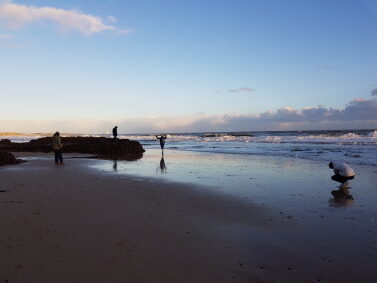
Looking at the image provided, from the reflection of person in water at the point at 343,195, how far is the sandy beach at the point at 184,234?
0.35ft

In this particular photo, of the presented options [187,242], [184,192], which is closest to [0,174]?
[184,192]

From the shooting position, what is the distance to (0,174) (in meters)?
12.6

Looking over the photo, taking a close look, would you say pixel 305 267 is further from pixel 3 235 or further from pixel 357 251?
pixel 3 235

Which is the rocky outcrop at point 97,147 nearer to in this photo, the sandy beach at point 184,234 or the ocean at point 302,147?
the ocean at point 302,147

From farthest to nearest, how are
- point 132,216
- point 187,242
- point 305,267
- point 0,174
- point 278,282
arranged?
point 0,174 → point 132,216 → point 187,242 → point 305,267 → point 278,282

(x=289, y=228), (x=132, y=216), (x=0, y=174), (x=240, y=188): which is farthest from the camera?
(x=0, y=174)

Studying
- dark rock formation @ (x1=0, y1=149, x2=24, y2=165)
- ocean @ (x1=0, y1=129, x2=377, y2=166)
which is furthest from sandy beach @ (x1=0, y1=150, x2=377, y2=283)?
ocean @ (x1=0, y1=129, x2=377, y2=166)

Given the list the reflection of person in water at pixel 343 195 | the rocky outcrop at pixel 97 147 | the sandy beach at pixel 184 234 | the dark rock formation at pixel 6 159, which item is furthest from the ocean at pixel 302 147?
the dark rock formation at pixel 6 159

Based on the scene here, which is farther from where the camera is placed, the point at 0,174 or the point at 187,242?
the point at 0,174

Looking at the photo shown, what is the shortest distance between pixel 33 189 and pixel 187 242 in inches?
239

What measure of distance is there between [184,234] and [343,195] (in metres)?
5.65

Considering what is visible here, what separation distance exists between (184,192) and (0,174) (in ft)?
25.0

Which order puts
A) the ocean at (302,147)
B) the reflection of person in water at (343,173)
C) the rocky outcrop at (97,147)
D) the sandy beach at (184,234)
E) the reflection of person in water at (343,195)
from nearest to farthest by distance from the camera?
the sandy beach at (184,234) → the reflection of person in water at (343,195) → the reflection of person in water at (343,173) → the ocean at (302,147) → the rocky outcrop at (97,147)

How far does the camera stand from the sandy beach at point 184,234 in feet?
13.8
